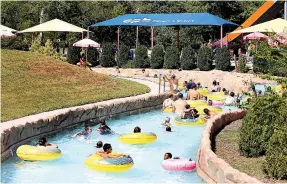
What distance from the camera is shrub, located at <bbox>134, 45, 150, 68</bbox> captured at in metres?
32.1

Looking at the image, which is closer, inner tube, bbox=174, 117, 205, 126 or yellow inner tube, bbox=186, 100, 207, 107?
inner tube, bbox=174, 117, 205, 126

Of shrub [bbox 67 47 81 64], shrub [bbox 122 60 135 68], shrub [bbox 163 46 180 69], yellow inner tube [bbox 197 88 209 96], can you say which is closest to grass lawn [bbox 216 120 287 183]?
yellow inner tube [bbox 197 88 209 96]

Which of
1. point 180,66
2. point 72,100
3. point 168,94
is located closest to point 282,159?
point 72,100

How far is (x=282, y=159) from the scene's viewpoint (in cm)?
888

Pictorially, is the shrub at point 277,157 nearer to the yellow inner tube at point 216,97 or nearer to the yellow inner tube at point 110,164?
the yellow inner tube at point 110,164

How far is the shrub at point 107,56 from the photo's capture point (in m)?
32.8

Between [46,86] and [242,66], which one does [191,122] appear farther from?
[242,66]

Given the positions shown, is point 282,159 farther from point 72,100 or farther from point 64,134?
point 72,100

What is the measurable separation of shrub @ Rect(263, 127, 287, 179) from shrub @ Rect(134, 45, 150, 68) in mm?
22891

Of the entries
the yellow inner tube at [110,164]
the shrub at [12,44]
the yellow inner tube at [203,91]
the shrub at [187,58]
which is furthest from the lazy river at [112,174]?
the shrub at [187,58]

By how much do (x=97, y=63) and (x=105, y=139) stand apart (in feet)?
63.7

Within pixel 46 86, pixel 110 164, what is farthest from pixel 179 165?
pixel 46 86

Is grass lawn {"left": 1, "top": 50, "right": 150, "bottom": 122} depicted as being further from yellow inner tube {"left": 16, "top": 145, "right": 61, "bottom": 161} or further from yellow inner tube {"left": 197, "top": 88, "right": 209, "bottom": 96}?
yellow inner tube {"left": 197, "top": 88, "right": 209, "bottom": 96}

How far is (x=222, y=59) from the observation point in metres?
29.9
